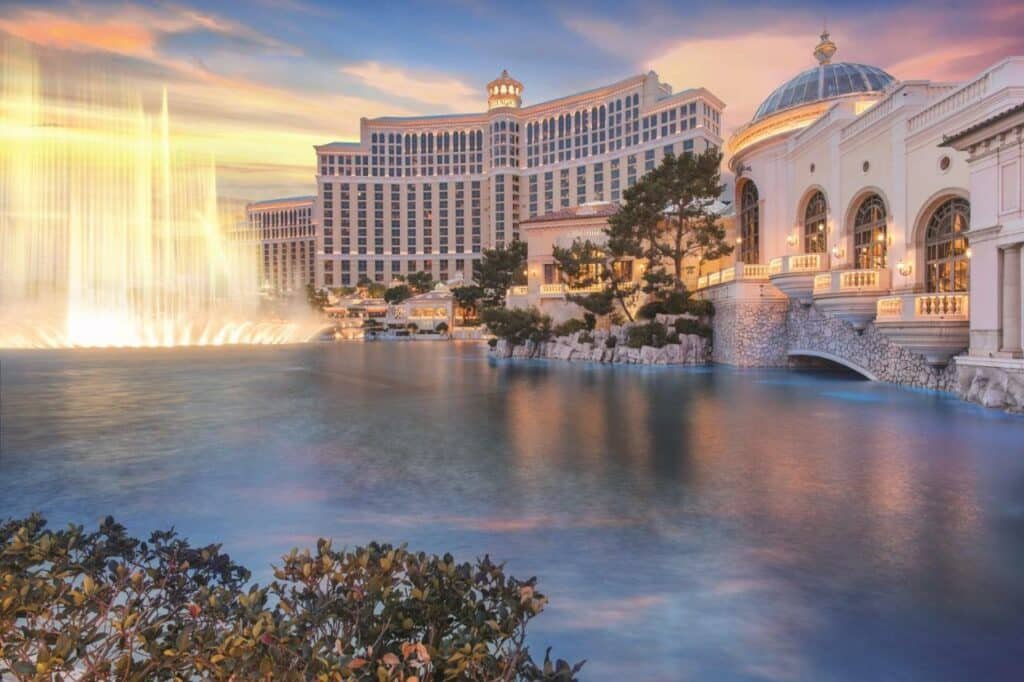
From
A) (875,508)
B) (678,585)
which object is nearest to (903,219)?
(875,508)

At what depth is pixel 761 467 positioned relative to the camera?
945cm

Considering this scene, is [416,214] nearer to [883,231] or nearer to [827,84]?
[827,84]

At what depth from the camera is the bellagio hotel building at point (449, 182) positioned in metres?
123

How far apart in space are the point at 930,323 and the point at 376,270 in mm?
130021

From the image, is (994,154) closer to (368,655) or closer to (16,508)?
(368,655)

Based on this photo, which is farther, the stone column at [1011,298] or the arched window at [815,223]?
the arched window at [815,223]

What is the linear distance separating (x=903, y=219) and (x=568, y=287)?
877 inches

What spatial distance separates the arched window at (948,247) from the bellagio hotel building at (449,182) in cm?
10030

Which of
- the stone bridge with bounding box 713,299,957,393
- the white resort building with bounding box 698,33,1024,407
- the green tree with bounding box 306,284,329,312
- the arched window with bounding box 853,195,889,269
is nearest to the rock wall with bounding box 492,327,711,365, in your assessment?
the stone bridge with bounding box 713,299,957,393

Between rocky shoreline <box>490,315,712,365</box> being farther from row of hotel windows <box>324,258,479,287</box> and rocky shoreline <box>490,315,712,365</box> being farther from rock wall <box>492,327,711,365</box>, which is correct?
row of hotel windows <box>324,258,479,287</box>

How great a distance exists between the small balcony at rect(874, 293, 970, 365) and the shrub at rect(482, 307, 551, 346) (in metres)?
22.8

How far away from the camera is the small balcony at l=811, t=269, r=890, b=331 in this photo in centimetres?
2044

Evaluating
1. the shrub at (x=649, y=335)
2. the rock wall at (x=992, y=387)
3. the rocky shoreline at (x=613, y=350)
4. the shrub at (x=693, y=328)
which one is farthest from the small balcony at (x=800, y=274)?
the rock wall at (x=992, y=387)

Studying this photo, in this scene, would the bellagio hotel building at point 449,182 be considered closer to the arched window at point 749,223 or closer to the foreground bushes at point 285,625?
the arched window at point 749,223
